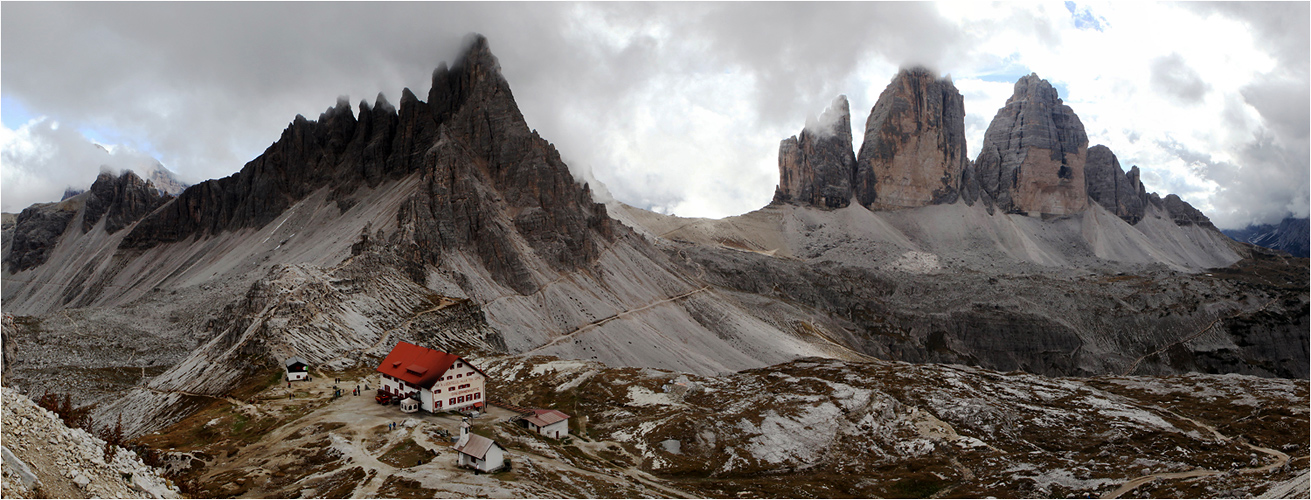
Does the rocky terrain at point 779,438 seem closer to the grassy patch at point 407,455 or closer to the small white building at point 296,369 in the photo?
the grassy patch at point 407,455

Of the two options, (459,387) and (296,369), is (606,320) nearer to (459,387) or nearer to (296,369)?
(296,369)

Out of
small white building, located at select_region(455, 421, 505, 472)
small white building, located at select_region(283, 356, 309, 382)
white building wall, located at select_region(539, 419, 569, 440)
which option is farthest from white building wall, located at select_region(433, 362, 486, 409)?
small white building, located at select_region(283, 356, 309, 382)

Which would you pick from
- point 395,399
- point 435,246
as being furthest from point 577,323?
point 395,399

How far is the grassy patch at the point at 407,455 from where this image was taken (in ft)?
165

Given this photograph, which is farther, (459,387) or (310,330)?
(310,330)

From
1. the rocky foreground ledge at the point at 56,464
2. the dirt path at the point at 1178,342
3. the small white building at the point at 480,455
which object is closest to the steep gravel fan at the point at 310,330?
the small white building at the point at 480,455

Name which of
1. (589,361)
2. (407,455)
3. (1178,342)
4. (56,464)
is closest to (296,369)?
(407,455)

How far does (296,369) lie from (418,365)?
16510mm

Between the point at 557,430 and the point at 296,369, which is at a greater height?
the point at 296,369

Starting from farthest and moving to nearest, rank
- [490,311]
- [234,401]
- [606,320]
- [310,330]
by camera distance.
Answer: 1. [606,320]
2. [490,311]
3. [310,330]
4. [234,401]

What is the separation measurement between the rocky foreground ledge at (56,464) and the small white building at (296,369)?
49102 millimetres

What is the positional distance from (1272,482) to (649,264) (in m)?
158

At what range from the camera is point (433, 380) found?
2623 inches

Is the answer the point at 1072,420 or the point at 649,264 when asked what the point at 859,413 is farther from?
the point at 649,264
